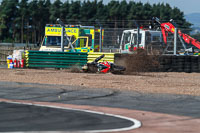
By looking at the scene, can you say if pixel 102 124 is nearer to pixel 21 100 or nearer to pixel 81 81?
pixel 21 100

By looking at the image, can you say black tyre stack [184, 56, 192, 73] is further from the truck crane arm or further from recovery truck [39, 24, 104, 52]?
recovery truck [39, 24, 104, 52]

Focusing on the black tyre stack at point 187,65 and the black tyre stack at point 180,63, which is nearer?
the black tyre stack at point 180,63

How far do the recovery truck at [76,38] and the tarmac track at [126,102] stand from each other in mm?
11592

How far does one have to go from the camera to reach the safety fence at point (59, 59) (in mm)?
21766

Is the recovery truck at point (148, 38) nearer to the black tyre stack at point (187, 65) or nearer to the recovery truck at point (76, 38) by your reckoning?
the recovery truck at point (76, 38)

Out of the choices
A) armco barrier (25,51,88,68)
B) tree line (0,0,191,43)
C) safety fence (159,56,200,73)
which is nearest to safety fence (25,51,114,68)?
armco barrier (25,51,88,68)

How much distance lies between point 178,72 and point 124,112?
12784mm

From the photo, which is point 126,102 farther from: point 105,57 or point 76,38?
point 76,38

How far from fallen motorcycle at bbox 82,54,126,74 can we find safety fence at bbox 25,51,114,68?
1.38 m

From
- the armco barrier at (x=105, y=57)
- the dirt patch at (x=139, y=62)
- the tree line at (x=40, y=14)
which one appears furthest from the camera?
the tree line at (x=40, y=14)

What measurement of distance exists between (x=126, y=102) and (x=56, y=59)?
1130 cm

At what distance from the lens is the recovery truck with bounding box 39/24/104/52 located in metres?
26.2

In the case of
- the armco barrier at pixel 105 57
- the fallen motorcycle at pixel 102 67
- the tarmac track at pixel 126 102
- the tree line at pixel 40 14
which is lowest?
the tarmac track at pixel 126 102

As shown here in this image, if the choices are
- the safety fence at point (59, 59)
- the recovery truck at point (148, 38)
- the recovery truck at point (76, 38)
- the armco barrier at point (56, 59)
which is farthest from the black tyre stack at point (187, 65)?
the recovery truck at point (76, 38)
